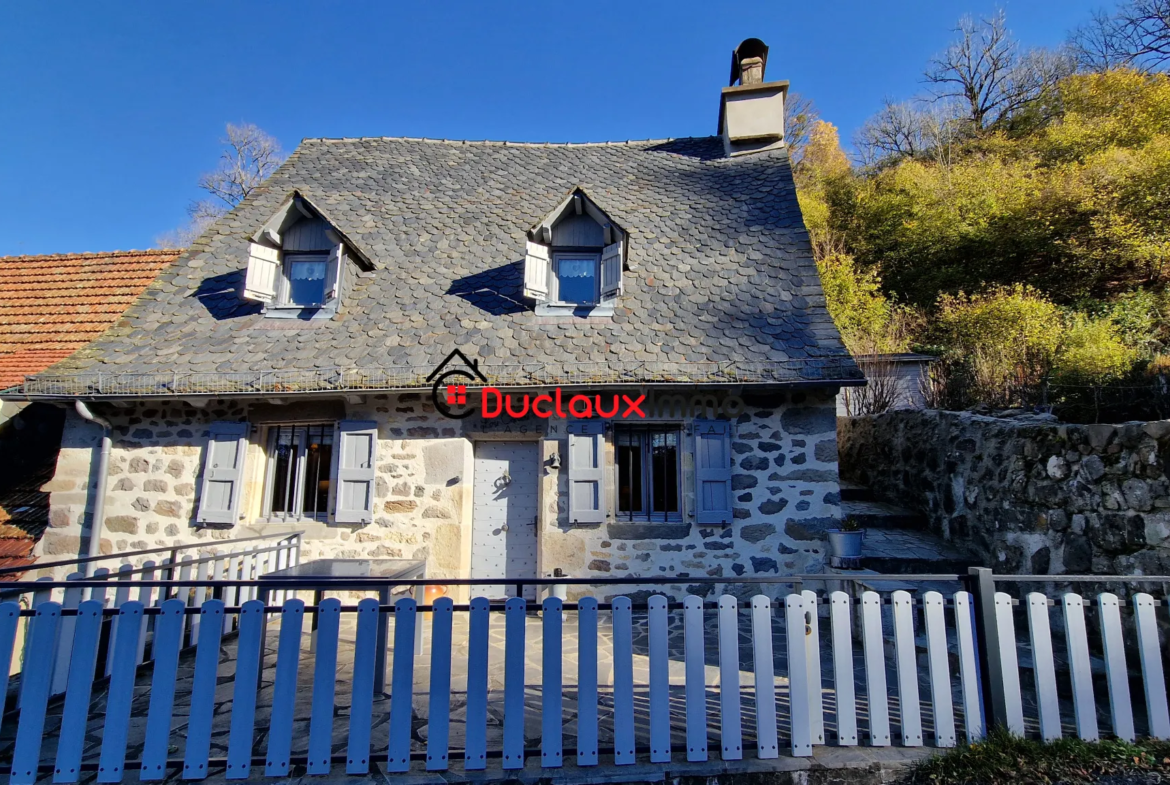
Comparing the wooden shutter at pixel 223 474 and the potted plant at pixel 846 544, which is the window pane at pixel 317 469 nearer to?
the wooden shutter at pixel 223 474

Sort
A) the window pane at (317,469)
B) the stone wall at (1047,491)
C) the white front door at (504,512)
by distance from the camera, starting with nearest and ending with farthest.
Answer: the stone wall at (1047,491) < the white front door at (504,512) < the window pane at (317,469)

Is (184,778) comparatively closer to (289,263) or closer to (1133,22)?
→ (289,263)

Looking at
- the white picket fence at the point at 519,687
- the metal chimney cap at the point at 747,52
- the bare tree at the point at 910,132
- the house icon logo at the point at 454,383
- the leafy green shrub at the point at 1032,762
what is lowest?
the leafy green shrub at the point at 1032,762

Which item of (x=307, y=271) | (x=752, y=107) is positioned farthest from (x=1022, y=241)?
(x=307, y=271)

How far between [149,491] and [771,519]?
23.5ft

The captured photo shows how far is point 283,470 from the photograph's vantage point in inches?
258

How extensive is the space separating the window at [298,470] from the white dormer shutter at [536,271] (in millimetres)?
2941

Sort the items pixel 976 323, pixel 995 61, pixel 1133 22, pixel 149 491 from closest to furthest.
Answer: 1. pixel 149 491
2. pixel 976 323
3. pixel 1133 22
4. pixel 995 61

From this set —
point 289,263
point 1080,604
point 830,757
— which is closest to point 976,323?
point 1080,604

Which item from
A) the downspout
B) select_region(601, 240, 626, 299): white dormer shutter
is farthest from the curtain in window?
select_region(601, 240, 626, 299): white dormer shutter

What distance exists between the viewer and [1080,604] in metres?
3.09

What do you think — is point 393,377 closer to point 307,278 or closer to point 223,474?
point 223,474

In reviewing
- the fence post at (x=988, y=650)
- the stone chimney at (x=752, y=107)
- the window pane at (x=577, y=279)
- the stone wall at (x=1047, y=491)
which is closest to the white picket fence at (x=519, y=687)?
the fence post at (x=988, y=650)

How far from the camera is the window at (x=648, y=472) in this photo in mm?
6133
